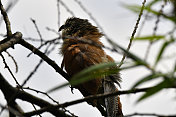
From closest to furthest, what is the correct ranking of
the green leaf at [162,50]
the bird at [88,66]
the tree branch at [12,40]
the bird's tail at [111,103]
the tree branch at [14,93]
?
the green leaf at [162,50], the tree branch at [14,93], the tree branch at [12,40], the bird's tail at [111,103], the bird at [88,66]

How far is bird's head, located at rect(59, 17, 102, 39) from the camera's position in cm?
532

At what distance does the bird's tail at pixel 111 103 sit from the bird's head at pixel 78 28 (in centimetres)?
105

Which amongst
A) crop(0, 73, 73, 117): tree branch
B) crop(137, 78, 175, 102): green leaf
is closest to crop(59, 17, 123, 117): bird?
crop(0, 73, 73, 117): tree branch

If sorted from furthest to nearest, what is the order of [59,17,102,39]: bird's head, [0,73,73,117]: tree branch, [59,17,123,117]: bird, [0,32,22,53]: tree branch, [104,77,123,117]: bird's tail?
[59,17,102,39]: bird's head < [59,17,123,117]: bird < [104,77,123,117]: bird's tail < [0,32,22,53]: tree branch < [0,73,73,117]: tree branch

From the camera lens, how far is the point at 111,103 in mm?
4277

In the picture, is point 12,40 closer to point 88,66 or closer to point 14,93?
point 14,93

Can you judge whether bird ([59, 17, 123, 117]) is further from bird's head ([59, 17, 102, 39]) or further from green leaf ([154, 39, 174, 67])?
green leaf ([154, 39, 174, 67])

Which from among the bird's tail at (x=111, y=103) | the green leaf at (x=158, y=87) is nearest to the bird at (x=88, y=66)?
the bird's tail at (x=111, y=103)

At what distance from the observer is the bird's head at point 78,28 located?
5.32 meters

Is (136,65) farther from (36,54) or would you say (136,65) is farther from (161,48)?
(36,54)

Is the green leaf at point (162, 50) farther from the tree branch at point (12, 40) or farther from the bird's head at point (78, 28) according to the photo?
the bird's head at point (78, 28)

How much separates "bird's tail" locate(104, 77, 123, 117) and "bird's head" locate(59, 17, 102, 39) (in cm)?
105

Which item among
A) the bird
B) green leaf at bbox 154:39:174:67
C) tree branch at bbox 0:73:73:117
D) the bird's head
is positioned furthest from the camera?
the bird's head

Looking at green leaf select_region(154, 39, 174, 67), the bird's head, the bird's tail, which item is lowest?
green leaf select_region(154, 39, 174, 67)
